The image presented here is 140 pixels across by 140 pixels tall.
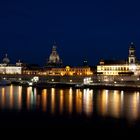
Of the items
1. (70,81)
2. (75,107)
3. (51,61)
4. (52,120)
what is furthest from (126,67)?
(52,120)

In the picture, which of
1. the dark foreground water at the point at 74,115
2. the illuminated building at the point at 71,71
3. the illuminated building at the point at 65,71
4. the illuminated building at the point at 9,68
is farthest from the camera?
the illuminated building at the point at 9,68

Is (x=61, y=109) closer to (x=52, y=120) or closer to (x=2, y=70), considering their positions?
(x=52, y=120)

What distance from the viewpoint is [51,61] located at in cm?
11744

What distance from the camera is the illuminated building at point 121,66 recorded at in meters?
80.8

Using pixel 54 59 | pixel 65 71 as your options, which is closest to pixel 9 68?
pixel 54 59

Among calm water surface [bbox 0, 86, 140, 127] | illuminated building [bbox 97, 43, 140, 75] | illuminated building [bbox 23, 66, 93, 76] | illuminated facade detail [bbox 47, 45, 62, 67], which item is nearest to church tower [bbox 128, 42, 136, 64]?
illuminated building [bbox 97, 43, 140, 75]

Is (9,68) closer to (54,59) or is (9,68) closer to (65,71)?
(54,59)

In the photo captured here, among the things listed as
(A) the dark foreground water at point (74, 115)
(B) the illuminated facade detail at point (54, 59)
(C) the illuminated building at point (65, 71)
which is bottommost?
(A) the dark foreground water at point (74, 115)

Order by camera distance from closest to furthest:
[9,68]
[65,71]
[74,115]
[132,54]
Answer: [74,115] → [132,54] → [65,71] → [9,68]

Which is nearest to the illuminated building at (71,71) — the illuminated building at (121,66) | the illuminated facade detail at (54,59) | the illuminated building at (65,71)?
the illuminated building at (65,71)

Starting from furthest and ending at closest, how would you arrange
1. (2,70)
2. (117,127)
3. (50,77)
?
(2,70) < (50,77) < (117,127)

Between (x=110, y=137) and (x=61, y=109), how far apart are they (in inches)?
466

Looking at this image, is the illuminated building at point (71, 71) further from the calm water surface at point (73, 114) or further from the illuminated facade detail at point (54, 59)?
the calm water surface at point (73, 114)

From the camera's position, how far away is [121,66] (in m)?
83.5
